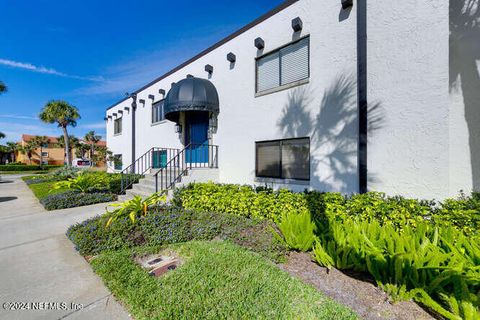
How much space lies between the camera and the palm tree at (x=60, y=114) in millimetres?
28923

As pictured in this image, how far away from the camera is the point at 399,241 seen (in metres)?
3.29

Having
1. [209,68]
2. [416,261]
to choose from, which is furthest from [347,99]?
[209,68]

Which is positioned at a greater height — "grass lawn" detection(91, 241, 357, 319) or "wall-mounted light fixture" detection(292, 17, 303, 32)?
"wall-mounted light fixture" detection(292, 17, 303, 32)

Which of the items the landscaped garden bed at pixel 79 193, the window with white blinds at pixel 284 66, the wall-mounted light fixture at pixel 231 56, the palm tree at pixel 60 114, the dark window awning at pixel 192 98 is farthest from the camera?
the palm tree at pixel 60 114

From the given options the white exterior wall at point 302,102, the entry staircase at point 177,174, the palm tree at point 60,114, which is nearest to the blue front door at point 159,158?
the entry staircase at point 177,174

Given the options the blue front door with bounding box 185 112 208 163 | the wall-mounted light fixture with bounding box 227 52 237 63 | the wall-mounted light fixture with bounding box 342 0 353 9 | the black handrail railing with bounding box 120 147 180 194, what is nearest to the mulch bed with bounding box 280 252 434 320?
the wall-mounted light fixture with bounding box 342 0 353 9

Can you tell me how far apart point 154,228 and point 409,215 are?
5.16 metres

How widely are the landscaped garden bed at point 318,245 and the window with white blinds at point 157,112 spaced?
8535 mm

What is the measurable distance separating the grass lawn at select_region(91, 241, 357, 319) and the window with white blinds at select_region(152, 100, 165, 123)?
10687mm

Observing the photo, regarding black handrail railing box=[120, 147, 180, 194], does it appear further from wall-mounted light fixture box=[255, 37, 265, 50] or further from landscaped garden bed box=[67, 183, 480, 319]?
wall-mounted light fixture box=[255, 37, 265, 50]

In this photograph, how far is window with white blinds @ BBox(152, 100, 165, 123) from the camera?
13474 millimetres

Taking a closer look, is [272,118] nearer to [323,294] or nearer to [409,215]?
[409,215]

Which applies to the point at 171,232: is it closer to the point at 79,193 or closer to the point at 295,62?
the point at 295,62

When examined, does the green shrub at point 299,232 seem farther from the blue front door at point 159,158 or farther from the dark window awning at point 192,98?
Result: the blue front door at point 159,158
